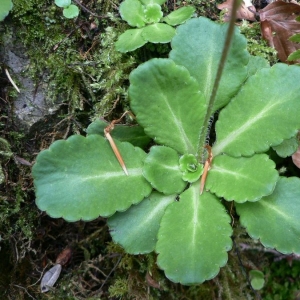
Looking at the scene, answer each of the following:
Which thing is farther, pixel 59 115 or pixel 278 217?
pixel 59 115

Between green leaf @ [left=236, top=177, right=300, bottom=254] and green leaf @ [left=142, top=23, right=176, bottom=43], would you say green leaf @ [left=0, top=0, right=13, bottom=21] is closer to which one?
green leaf @ [left=142, top=23, right=176, bottom=43]

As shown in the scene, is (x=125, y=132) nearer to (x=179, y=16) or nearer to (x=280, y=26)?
(x=179, y=16)

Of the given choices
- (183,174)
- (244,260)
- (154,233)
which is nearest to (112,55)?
(183,174)

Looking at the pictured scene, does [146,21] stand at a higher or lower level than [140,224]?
higher

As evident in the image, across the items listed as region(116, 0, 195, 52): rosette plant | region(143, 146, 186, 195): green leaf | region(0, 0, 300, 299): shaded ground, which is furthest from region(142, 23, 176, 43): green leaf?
region(143, 146, 186, 195): green leaf

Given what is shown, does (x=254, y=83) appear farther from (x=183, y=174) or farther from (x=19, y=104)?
(x=19, y=104)

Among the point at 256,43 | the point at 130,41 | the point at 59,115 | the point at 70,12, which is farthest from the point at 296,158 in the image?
the point at 70,12
